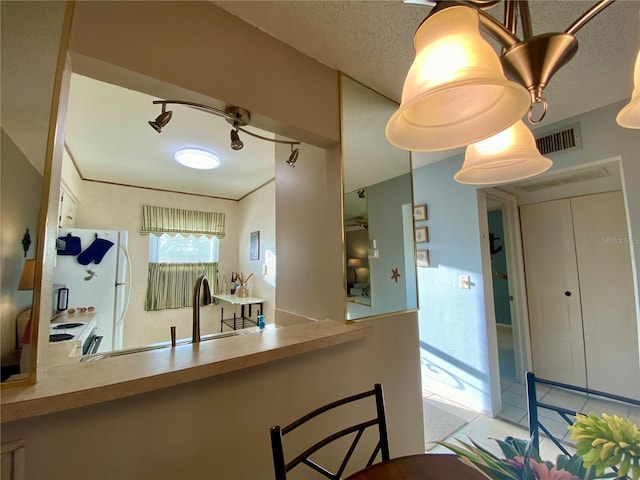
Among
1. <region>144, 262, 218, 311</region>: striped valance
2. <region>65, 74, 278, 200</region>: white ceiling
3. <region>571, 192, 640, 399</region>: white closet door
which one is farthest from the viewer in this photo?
<region>144, 262, 218, 311</region>: striped valance

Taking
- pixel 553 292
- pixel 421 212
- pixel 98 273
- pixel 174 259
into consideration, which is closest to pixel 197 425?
pixel 421 212

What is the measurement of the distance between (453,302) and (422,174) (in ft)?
4.62

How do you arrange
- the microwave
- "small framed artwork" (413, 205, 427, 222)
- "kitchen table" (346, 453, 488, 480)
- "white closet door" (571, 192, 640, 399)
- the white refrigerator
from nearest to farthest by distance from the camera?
"kitchen table" (346, 453, 488, 480), "white closet door" (571, 192, 640, 399), the microwave, the white refrigerator, "small framed artwork" (413, 205, 427, 222)

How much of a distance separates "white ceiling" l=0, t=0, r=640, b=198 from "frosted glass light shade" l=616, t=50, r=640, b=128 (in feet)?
2.35

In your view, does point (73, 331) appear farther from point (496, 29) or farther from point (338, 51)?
point (496, 29)

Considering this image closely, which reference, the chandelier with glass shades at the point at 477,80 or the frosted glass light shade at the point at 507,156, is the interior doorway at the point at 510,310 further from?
the chandelier with glass shades at the point at 477,80

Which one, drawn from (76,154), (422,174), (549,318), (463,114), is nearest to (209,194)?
(76,154)

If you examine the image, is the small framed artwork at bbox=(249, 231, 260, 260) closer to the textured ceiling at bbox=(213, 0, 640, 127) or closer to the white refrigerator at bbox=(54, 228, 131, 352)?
the white refrigerator at bbox=(54, 228, 131, 352)

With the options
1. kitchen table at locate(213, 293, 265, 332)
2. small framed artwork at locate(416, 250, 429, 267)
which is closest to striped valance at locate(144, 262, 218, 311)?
kitchen table at locate(213, 293, 265, 332)

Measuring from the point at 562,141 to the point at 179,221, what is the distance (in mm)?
4856

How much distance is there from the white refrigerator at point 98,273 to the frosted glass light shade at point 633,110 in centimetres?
399

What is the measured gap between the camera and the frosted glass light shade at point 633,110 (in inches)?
27.1

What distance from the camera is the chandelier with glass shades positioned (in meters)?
0.56

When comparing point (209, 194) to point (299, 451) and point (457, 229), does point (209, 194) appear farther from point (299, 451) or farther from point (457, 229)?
point (299, 451)
